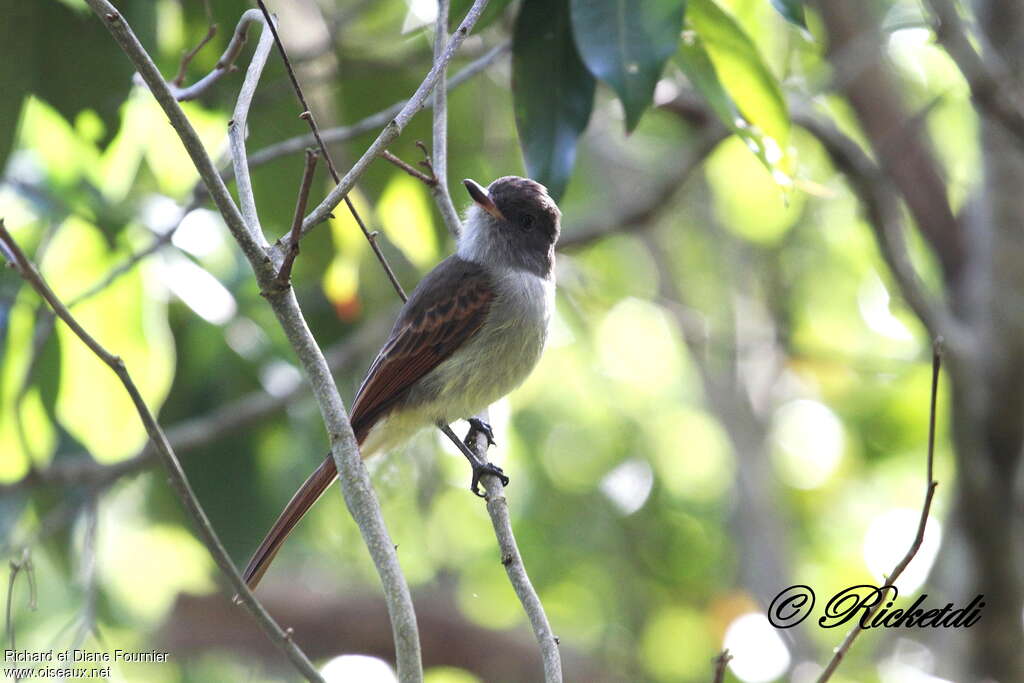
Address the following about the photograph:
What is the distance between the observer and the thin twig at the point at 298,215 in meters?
2.19

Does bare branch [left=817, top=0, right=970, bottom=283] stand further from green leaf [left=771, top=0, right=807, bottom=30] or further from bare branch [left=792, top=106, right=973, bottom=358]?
green leaf [left=771, top=0, right=807, bottom=30]

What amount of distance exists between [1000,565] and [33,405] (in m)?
4.49

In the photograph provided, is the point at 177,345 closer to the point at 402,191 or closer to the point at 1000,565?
the point at 402,191

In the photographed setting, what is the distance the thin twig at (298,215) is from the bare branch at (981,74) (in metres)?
3.10

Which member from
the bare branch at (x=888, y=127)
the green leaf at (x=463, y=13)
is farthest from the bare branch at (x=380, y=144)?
the bare branch at (x=888, y=127)

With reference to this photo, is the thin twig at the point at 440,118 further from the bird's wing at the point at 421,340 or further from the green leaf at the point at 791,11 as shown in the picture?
the green leaf at the point at 791,11

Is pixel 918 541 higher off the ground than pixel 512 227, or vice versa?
pixel 512 227

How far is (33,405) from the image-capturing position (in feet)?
17.0

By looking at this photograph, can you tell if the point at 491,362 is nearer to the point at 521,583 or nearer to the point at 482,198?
the point at 482,198

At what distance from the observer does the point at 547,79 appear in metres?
3.89

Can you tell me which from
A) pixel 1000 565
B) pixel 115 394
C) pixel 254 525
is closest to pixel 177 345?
pixel 115 394

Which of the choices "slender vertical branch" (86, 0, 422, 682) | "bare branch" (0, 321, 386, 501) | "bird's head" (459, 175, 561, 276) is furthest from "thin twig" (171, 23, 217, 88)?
"bare branch" (0, 321, 386, 501)

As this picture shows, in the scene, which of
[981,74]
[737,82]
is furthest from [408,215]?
[981,74]

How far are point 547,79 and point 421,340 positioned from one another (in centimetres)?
102
